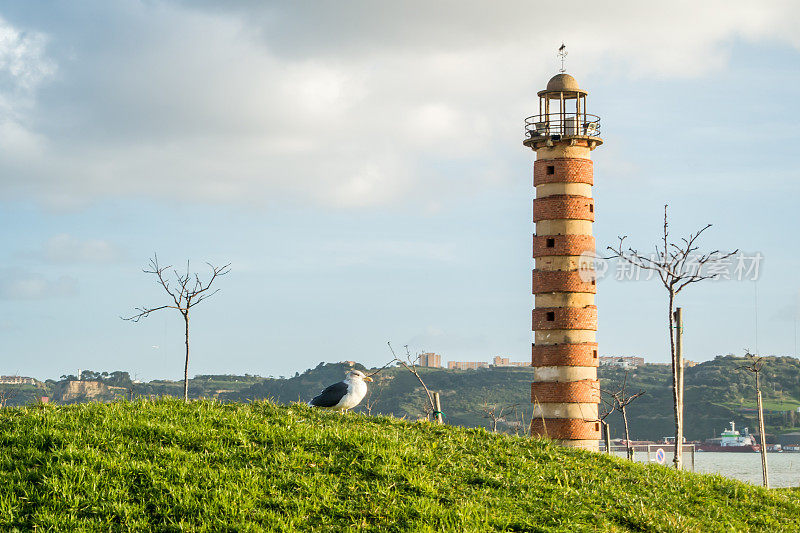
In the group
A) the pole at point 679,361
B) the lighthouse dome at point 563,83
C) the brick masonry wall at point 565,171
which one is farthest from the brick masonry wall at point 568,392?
the lighthouse dome at point 563,83

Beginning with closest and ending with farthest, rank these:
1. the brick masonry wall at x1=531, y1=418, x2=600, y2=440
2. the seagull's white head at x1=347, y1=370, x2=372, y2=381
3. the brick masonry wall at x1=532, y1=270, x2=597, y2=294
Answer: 1. the seagull's white head at x1=347, y1=370, x2=372, y2=381
2. the brick masonry wall at x1=531, y1=418, x2=600, y2=440
3. the brick masonry wall at x1=532, y1=270, x2=597, y2=294

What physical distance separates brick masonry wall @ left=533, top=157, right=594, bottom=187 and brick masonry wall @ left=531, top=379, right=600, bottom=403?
954cm

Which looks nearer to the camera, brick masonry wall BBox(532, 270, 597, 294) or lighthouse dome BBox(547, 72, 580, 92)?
brick masonry wall BBox(532, 270, 597, 294)

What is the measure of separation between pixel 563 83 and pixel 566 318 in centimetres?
1206

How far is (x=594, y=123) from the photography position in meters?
41.1

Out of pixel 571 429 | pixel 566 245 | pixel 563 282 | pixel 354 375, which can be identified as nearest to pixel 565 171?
pixel 566 245

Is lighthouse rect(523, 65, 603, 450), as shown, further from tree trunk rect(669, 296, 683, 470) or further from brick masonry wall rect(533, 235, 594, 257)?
tree trunk rect(669, 296, 683, 470)

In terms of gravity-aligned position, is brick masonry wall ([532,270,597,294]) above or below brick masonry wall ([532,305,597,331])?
above

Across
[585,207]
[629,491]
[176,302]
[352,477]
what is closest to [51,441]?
[352,477]

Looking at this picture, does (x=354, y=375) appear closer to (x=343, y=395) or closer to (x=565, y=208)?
(x=343, y=395)

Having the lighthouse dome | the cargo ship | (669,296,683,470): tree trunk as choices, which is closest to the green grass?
(669,296,683,470): tree trunk

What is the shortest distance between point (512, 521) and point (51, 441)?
771 cm

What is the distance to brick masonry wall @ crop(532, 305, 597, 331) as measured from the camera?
38.8 meters

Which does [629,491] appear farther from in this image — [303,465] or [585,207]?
[585,207]
